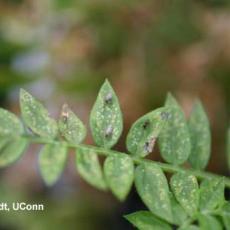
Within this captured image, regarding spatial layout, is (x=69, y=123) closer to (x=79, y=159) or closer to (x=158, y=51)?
(x=79, y=159)

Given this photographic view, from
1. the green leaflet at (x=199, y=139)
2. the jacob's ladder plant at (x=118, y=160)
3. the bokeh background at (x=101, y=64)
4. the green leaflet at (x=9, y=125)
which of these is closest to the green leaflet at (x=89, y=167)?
the jacob's ladder plant at (x=118, y=160)

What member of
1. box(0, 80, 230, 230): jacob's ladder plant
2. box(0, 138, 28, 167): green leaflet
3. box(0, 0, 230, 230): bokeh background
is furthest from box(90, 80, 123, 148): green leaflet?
box(0, 0, 230, 230): bokeh background

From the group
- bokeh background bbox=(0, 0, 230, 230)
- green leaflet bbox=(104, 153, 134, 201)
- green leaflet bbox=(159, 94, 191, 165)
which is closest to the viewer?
green leaflet bbox=(104, 153, 134, 201)

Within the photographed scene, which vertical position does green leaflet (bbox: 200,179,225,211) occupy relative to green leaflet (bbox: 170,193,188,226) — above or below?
above

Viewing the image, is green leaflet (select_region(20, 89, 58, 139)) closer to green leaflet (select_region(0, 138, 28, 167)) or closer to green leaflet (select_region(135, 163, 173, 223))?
green leaflet (select_region(0, 138, 28, 167))

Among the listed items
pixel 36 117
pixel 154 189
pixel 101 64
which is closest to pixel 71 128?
pixel 36 117

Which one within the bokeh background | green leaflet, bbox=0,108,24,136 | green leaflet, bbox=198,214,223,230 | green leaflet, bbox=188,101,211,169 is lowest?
green leaflet, bbox=198,214,223,230

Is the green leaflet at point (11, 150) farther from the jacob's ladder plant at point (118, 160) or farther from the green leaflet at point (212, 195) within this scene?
the green leaflet at point (212, 195)
